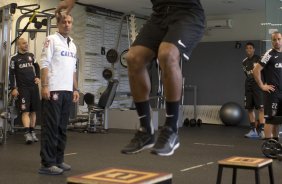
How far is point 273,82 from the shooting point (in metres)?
5.23

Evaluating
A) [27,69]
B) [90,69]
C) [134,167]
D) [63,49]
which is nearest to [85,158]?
[134,167]

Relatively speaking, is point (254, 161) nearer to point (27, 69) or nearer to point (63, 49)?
point (63, 49)

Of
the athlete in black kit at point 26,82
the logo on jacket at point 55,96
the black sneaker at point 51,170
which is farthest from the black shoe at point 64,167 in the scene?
the athlete in black kit at point 26,82

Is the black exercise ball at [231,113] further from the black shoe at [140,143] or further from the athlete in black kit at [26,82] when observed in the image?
the black shoe at [140,143]

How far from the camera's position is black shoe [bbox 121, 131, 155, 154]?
2096mm

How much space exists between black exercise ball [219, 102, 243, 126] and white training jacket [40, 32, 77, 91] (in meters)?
6.56

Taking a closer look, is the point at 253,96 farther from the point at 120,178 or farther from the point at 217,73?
the point at 120,178

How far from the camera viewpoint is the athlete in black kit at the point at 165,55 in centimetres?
198

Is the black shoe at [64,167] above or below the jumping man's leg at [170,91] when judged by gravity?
below

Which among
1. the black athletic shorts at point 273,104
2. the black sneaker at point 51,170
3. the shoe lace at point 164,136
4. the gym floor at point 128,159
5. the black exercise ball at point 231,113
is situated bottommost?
the gym floor at point 128,159

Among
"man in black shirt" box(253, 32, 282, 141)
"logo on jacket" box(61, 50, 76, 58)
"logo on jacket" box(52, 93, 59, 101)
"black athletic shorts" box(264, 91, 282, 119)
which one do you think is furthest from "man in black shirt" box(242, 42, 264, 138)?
"logo on jacket" box(52, 93, 59, 101)

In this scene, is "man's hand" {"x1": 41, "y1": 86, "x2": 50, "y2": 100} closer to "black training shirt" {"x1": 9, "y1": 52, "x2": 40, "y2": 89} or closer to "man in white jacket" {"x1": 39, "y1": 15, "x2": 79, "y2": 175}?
"man in white jacket" {"x1": 39, "y1": 15, "x2": 79, "y2": 175}

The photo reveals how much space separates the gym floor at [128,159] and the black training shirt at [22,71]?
0.82 metres

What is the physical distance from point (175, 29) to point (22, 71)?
4.45 metres
